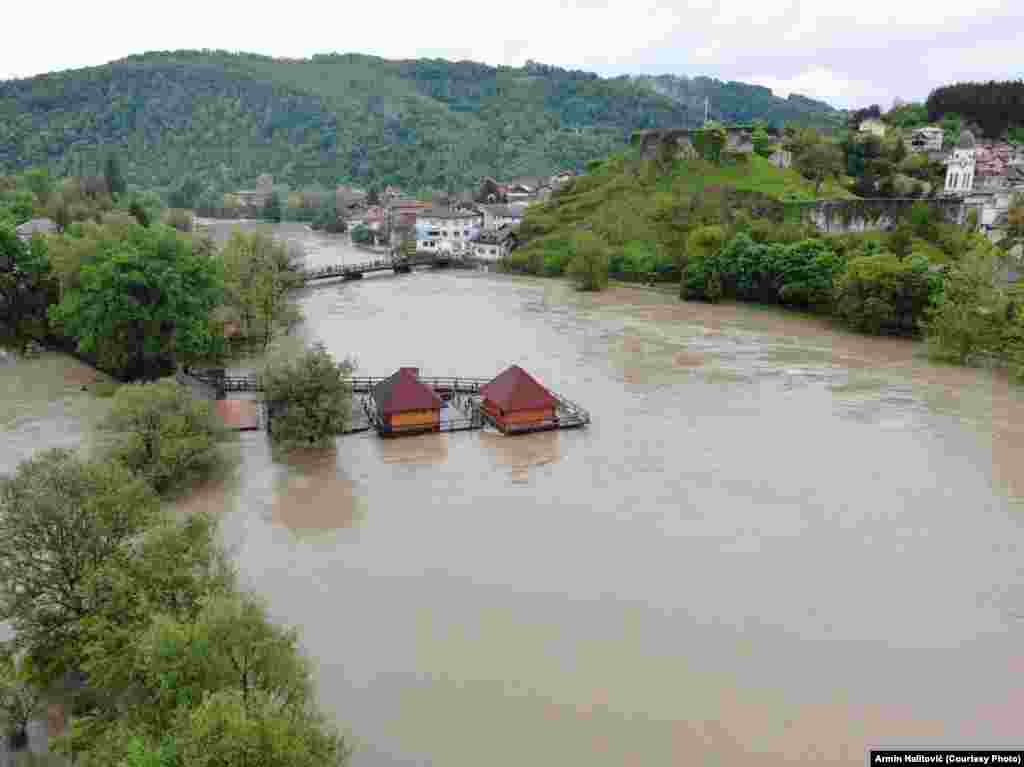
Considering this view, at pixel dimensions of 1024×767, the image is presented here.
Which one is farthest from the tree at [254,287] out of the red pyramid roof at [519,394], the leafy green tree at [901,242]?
the leafy green tree at [901,242]

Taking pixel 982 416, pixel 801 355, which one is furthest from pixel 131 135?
pixel 982 416

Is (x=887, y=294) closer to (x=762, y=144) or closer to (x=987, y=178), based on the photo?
(x=987, y=178)

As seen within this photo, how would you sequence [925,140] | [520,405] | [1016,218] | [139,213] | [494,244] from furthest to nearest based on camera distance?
[925,140] → [494,244] → [139,213] → [1016,218] → [520,405]

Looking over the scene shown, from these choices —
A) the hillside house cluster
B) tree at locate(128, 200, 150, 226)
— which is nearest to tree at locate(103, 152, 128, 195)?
tree at locate(128, 200, 150, 226)

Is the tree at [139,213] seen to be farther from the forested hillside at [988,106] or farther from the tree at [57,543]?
the forested hillside at [988,106]

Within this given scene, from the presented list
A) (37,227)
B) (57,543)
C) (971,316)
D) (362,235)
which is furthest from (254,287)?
(362,235)

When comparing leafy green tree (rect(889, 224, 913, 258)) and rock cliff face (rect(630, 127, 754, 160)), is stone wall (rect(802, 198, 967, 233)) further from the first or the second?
rock cliff face (rect(630, 127, 754, 160))
